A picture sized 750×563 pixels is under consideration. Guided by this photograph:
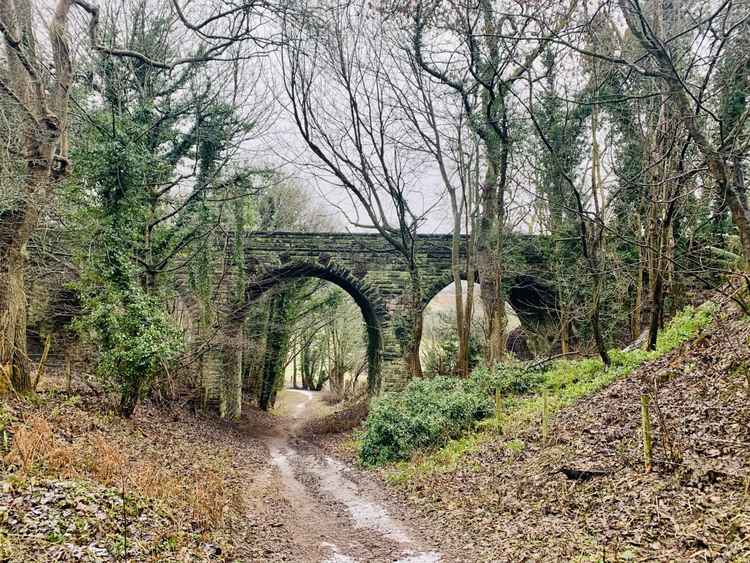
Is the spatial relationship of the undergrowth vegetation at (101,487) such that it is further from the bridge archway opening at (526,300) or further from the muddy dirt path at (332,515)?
the bridge archway opening at (526,300)

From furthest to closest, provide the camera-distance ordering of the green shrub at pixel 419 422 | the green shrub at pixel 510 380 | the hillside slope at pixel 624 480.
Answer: the green shrub at pixel 510 380, the green shrub at pixel 419 422, the hillside slope at pixel 624 480

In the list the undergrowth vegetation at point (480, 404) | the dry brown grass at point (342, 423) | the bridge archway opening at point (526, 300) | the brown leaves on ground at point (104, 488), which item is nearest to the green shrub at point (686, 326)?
the undergrowth vegetation at point (480, 404)

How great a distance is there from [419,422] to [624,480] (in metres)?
5.69

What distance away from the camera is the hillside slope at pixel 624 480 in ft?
14.8

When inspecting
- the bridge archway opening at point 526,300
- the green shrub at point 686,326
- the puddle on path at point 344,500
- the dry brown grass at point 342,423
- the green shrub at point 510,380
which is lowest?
the dry brown grass at point 342,423

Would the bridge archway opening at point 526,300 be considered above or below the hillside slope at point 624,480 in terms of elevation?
above

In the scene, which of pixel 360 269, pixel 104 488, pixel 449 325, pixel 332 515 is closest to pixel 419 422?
pixel 332 515

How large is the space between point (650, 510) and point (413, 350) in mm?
11885

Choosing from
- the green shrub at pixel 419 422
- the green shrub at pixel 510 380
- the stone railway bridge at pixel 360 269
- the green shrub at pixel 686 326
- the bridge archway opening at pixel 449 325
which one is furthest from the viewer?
the bridge archway opening at pixel 449 325

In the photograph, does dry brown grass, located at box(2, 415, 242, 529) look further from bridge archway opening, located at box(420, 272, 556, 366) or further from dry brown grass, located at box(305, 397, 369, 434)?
bridge archway opening, located at box(420, 272, 556, 366)

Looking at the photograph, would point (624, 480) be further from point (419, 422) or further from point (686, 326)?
point (419, 422)

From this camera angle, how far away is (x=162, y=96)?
1466 centimetres

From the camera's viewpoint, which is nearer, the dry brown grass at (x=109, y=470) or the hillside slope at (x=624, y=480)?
the hillside slope at (x=624, y=480)

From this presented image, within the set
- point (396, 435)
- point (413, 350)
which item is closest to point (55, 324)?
point (413, 350)
